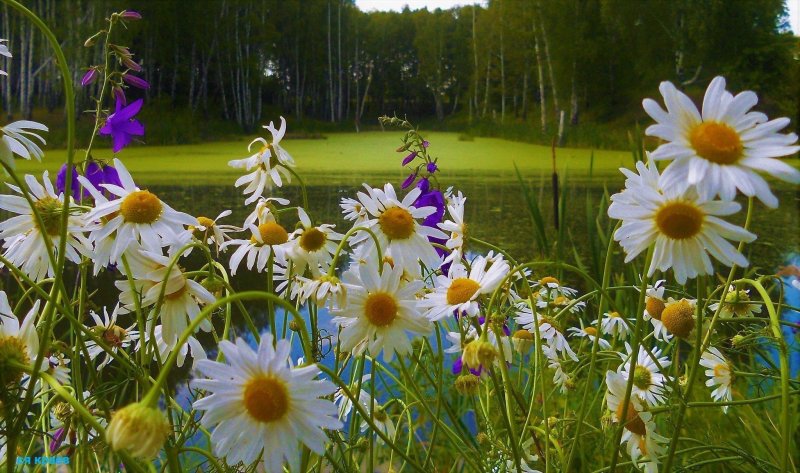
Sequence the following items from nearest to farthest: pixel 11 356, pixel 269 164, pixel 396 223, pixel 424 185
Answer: pixel 11 356
pixel 396 223
pixel 269 164
pixel 424 185

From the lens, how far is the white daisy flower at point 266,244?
46 cm

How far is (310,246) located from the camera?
47 centimetres

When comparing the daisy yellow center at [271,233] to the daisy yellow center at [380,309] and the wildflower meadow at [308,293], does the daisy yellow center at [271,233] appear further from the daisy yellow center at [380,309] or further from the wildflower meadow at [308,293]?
the daisy yellow center at [380,309]

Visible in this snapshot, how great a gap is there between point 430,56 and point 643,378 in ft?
36.0

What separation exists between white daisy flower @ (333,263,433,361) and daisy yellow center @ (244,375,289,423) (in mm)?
103

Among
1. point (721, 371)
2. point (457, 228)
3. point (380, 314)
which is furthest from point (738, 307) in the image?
point (380, 314)

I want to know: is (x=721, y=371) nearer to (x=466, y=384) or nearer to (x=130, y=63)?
(x=466, y=384)

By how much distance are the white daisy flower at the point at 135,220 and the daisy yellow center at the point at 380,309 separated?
0.37 ft

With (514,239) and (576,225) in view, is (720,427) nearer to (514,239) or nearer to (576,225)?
(514,239)

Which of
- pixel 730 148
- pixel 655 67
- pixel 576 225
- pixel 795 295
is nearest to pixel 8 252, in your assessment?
pixel 730 148

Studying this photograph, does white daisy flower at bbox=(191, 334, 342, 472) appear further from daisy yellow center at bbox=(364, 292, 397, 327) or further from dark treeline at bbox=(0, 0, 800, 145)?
dark treeline at bbox=(0, 0, 800, 145)

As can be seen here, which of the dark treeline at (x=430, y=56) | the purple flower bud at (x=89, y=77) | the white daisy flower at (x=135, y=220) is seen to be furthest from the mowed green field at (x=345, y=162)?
the white daisy flower at (x=135, y=220)

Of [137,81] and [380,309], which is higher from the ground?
[137,81]

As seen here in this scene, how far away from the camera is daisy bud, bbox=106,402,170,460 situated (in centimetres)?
23
